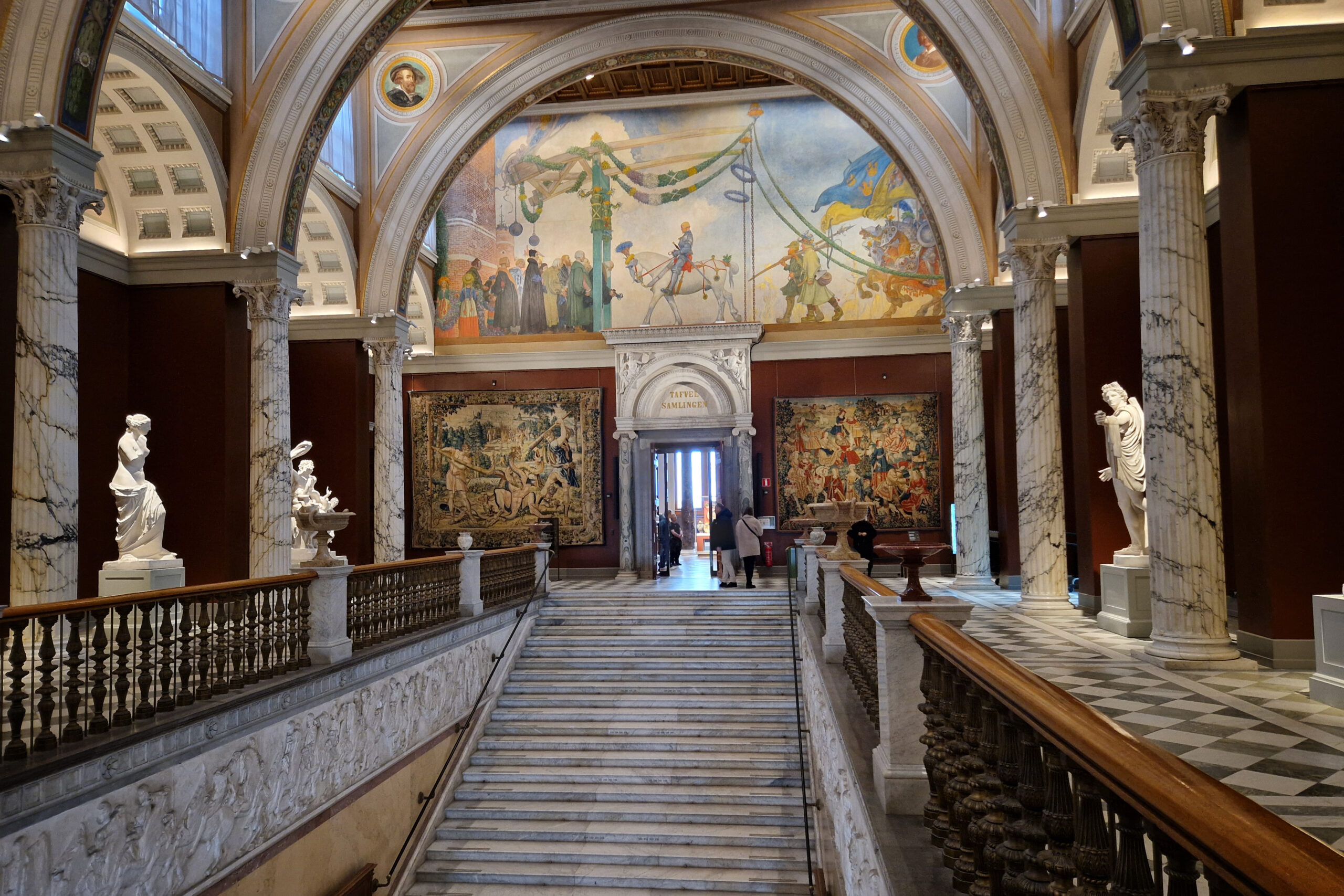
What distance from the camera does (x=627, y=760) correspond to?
37.4 ft

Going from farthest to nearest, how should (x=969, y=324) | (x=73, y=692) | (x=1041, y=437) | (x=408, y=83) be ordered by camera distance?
(x=408, y=83) < (x=969, y=324) < (x=1041, y=437) < (x=73, y=692)

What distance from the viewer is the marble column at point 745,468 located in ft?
65.6

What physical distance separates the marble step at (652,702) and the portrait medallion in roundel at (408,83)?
37.6 ft

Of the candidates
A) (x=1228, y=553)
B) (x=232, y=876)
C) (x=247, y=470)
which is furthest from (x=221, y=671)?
(x=1228, y=553)

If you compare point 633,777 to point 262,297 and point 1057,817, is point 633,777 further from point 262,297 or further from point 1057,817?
point 1057,817

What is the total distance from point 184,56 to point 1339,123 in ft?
42.5

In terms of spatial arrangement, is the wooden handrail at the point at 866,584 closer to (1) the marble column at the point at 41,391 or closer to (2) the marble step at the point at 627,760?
(2) the marble step at the point at 627,760

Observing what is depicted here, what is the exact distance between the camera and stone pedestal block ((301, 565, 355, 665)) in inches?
340

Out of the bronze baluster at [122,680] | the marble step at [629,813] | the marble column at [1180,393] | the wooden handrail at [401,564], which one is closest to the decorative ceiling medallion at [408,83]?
the wooden handrail at [401,564]

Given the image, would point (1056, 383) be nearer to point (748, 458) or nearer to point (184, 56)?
point (748, 458)

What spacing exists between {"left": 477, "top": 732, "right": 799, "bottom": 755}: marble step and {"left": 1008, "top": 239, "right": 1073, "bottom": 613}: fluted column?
12.2ft

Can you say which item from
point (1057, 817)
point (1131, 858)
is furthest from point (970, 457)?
point (1131, 858)

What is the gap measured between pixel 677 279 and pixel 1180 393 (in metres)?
14.2

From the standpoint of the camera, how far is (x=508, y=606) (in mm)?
13992
